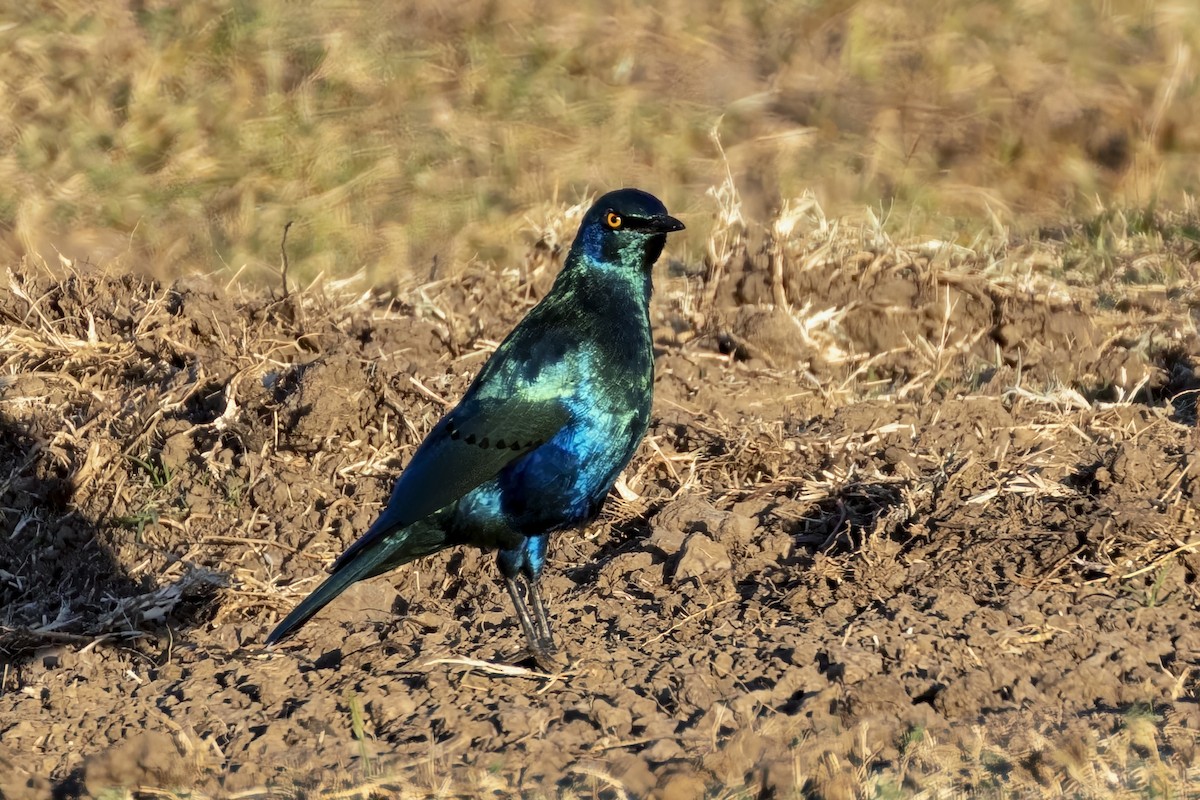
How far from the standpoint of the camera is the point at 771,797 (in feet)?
13.0

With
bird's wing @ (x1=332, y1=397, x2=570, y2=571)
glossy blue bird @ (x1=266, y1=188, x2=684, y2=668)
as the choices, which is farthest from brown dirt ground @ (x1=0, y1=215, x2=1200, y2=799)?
bird's wing @ (x1=332, y1=397, x2=570, y2=571)

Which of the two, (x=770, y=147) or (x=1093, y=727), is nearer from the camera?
(x=1093, y=727)

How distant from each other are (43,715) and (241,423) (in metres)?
1.69

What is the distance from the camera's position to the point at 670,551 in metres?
5.65

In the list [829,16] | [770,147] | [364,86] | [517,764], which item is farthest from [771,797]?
[829,16]

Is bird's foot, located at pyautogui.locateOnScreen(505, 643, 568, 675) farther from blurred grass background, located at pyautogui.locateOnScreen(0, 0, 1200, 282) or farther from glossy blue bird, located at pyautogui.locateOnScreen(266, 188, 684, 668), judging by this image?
blurred grass background, located at pyautogui.locateOnScreen(0, 0, 1200, 282)

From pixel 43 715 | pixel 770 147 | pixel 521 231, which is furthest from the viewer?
pixel 770 147

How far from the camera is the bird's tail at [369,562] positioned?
4.95 m

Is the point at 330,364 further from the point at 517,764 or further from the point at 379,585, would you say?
the point at 517,764

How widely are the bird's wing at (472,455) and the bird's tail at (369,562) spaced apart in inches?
1.1

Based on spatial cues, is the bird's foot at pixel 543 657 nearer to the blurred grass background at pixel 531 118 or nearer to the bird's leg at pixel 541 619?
the bird's leg at pixel 541 619

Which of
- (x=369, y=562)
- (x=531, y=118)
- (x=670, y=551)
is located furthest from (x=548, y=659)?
(x=531, y=118)

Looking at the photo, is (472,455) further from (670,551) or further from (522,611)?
(670,551)

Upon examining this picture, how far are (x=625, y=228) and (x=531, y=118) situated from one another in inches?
236
